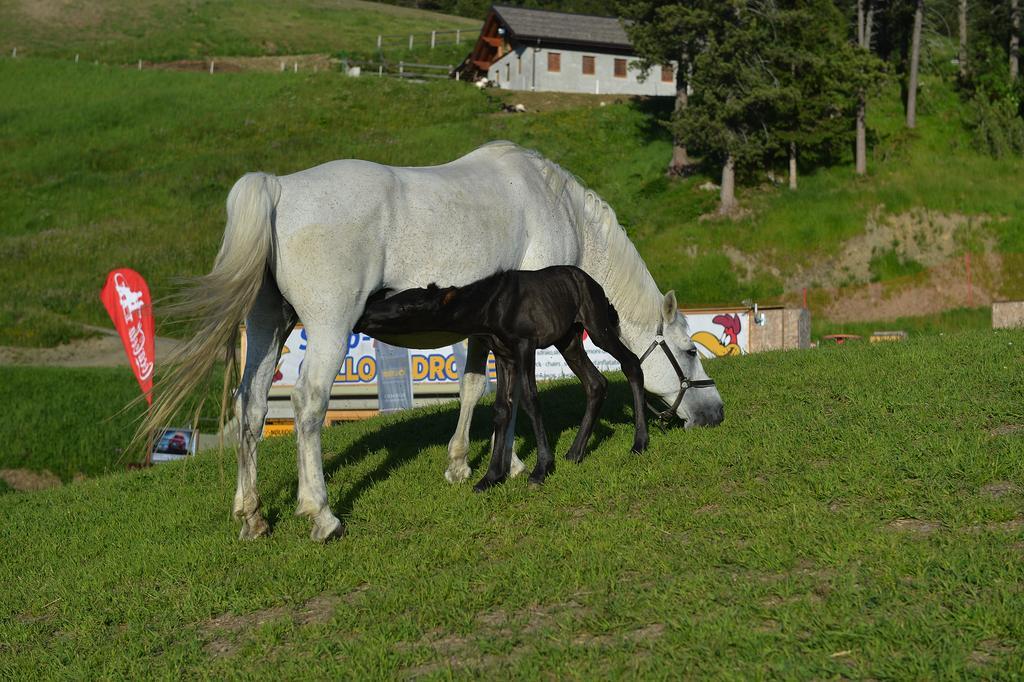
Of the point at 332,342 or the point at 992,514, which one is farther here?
the point at 332,342

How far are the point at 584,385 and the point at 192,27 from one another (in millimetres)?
91492

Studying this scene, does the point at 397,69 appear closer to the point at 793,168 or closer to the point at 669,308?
the point at 793,168

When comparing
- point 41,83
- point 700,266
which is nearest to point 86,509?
point 700,266

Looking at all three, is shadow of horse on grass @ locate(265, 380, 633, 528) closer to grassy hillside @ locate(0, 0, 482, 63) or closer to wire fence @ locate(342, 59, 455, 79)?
wire fence @ locate(342, 59, 455, 79)

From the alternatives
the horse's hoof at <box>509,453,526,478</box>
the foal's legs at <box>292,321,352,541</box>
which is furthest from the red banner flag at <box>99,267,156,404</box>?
the foal's legs at <box>292,321,352,541</box>

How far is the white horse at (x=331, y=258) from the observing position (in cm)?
713

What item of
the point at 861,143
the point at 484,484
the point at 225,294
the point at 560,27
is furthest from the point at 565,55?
the point at 225,294

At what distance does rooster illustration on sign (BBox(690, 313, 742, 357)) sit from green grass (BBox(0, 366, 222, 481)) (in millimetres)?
9463

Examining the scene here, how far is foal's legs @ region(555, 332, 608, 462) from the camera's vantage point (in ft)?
28.8

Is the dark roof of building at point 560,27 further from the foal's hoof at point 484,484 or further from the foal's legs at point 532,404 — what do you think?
the foal's hoof at point 484,484

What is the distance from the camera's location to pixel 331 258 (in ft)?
23.6

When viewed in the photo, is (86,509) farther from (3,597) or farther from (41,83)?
(41,83)

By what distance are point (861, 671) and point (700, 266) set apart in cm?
3116

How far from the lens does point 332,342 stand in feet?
23.8
